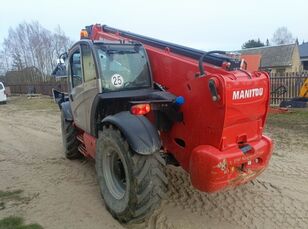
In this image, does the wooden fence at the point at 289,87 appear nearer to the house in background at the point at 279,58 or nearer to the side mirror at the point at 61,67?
the side mirror at the point at 61,67

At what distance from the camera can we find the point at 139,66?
15.3 feet

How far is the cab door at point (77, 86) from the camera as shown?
207 inches

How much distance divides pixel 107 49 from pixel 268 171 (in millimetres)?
3214

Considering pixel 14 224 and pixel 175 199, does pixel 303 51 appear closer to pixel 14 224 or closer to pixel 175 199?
pixel 175 199

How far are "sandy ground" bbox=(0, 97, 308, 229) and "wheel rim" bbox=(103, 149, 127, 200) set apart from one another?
31cm

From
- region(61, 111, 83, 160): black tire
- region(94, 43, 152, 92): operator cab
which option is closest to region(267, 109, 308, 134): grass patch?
region(61, 111, 83, 160): black tire

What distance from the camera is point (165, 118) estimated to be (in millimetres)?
4180

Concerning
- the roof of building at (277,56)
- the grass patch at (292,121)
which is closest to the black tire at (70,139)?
the grass patch at (292,121)

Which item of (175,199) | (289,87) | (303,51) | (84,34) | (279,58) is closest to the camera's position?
(175,199)

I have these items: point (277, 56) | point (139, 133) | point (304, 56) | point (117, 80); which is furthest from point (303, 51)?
point (139, 133)

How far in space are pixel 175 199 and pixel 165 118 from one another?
1.16 meters

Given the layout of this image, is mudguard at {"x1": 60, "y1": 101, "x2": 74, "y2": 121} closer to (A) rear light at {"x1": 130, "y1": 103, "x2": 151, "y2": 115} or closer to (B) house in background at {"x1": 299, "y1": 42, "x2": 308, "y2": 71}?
(A) rear light at {"x1": 130, "y1": 103, "x2": 151, "y2": 115}

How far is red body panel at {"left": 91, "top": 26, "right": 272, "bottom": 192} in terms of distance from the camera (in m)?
3.49

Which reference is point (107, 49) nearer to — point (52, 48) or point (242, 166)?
point (242, 166)
